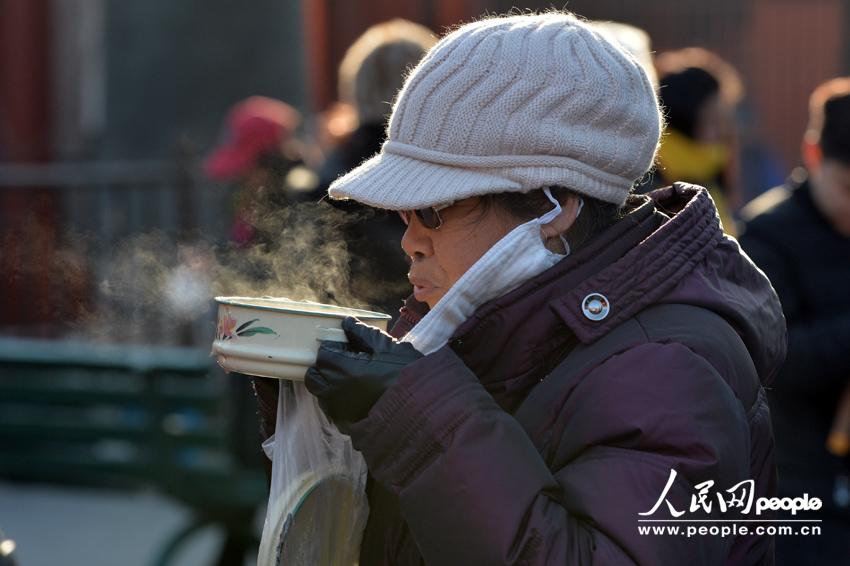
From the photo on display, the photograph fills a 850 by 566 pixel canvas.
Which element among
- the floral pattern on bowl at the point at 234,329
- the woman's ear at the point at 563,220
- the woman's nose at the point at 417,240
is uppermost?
the woman's ear at the point at 563,220

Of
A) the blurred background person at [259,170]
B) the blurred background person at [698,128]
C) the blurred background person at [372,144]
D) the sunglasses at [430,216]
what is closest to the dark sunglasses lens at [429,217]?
the sunglasses at [430,216]

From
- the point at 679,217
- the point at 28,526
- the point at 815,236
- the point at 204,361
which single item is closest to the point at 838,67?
the point at 204,361

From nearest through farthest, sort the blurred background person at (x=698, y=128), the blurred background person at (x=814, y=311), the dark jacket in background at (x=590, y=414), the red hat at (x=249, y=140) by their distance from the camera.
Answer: the dark jacket in background at (x=590, y=414), the blurred background person at (x=814, y=311), the blurred background person at (x=698, y=128), the red hat at (x=249, y=140)

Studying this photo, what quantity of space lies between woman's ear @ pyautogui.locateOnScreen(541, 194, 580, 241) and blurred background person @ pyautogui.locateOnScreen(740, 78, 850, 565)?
1755 millimetres

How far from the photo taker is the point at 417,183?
202 cm

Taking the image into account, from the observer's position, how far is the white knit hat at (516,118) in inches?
77.7

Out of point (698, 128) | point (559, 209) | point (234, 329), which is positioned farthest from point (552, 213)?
point (698, 128)

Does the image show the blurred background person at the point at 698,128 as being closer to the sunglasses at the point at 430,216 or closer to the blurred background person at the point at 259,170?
the blurred background person at the point at 259,170

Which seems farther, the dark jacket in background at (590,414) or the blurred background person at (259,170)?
the blurred background person at (259,170)

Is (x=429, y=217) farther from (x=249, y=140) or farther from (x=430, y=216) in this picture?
(x=249, y=140)

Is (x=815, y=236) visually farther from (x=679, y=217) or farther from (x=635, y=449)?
(x=635, y=449)

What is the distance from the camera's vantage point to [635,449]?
1.82 meters

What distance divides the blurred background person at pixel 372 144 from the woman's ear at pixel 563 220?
38.2 inches

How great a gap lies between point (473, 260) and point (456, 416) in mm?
306
